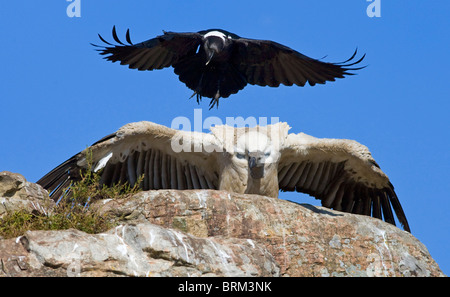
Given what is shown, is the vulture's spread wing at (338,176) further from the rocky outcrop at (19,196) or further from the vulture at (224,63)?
the rocky outcrop at (19,196)

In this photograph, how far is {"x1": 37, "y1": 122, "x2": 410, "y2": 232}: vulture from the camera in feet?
53.1

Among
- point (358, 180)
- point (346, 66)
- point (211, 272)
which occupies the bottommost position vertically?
point (211, 272)

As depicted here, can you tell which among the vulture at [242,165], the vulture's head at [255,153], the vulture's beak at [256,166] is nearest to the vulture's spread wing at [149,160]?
the vulture at [242,165]

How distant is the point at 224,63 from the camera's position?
678 inches

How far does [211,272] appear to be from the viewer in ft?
40.6

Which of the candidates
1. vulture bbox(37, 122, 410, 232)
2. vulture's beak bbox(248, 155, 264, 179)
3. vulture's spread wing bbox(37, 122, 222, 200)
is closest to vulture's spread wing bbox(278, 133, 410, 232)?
vulture bbox(37, 122, 410, 232)

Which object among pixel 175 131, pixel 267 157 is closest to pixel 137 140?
pixel 175 131

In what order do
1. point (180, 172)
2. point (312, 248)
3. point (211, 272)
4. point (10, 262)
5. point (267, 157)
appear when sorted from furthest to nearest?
1. point (180, 172)
2. point (267, 157)
3. point (312, 248)
4. point (211, 272)
5. point (10, 262)

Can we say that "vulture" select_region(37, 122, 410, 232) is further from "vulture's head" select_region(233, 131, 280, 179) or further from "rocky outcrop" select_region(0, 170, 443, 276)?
"rocky outcrop" select_region(0, 170, 443, 276)

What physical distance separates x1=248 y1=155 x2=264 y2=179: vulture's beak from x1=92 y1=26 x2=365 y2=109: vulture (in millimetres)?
1720

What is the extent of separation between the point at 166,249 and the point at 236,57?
5.84 meters

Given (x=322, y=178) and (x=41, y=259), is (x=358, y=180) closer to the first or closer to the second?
(x=322, y=178)

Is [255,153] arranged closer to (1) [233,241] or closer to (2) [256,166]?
(2) [256,166]

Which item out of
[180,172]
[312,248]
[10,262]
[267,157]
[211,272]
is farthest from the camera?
[180,172]
